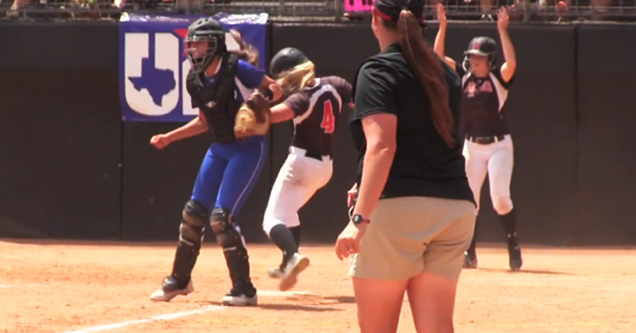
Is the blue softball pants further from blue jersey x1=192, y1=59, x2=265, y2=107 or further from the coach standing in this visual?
the coach standing

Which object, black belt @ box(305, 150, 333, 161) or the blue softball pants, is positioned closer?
the blue softball pants

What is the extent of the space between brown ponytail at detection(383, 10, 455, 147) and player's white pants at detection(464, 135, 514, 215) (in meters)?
7.45

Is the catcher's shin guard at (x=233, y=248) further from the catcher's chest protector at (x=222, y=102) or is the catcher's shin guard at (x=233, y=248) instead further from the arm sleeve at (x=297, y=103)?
the arm sleeve at (x=297, y=103)

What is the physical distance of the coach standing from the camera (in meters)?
5.11

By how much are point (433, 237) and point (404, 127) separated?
480 millimetres

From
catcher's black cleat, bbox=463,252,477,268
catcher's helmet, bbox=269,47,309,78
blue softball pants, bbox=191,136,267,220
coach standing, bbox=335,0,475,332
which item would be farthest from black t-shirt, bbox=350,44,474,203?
catcher's black cleat, bbox=463,252,477,268

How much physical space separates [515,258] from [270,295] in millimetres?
3240

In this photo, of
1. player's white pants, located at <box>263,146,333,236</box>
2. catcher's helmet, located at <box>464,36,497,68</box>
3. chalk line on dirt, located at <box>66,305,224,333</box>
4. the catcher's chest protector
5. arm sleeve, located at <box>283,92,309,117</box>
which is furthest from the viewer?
catcher's helmet, located at <box>464,36,497,68</box>

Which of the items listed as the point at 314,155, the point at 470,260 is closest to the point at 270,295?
the point at 314,155

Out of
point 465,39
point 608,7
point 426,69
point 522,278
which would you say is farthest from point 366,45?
point 426,69

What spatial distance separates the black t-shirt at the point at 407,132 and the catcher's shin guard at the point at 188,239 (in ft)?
14.4

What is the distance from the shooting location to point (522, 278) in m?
11.8

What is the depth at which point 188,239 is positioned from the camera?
31.3 feet

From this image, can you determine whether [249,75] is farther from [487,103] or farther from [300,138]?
[487,103]
